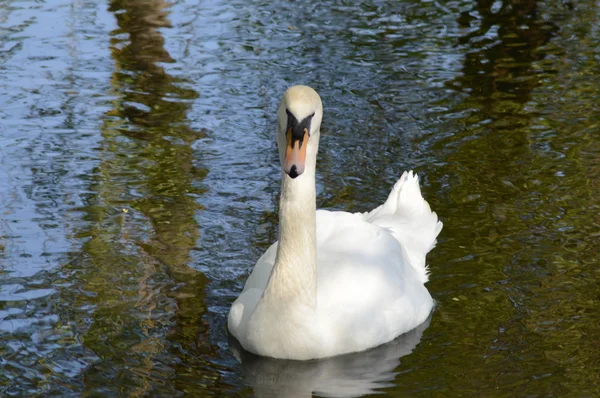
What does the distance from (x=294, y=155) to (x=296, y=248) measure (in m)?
0.64

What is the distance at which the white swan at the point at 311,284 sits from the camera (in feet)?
18.3

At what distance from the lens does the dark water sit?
19.2 ft

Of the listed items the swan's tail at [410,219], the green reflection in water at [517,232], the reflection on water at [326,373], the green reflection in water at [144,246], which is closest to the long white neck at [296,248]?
the reflection on water at [326,373]

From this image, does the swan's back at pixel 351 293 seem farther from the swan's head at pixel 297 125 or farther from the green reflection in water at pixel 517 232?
the swan's head at pixel 297 125

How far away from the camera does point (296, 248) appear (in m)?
5.79

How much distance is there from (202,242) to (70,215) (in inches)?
44.0

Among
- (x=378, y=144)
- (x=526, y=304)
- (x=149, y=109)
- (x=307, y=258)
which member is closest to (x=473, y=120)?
(x=378, y=144)

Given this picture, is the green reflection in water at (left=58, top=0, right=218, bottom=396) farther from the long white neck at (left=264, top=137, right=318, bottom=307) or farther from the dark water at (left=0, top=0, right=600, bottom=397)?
the long white neck at (left=264, top=137, right=318, bottom=307)

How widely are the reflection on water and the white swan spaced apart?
0.05 m

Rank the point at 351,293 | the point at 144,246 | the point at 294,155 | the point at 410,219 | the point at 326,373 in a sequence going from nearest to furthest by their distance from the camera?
the point at 294,155 → the point at 326,373 → the point at 351,293 → the point at 410,219 → the point at 144,246

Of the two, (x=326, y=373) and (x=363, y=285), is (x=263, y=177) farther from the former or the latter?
(x=326, y=373)

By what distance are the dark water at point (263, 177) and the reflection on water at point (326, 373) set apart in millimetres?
13

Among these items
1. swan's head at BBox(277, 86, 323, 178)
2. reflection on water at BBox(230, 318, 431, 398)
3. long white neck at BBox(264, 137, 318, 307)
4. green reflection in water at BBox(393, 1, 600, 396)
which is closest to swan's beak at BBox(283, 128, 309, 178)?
swan's head at BBox(277, 86, 323, 178)

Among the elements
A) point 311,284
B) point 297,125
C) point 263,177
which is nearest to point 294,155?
point 297,125
